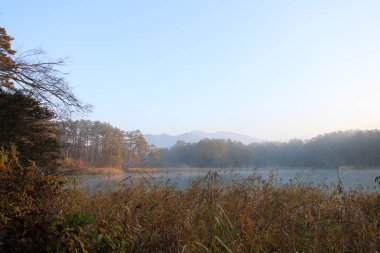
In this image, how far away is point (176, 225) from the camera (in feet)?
9.97

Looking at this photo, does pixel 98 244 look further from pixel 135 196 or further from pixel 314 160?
pixel 314 160

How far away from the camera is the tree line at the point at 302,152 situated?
5034 centimetres

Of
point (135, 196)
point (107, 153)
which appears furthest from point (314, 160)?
point (135, 196)

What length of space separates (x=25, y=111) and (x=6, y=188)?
8.73 metres

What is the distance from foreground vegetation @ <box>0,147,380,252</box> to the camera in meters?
1.98

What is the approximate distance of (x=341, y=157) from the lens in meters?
55.2

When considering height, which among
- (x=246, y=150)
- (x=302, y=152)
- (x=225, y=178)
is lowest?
(x=225, y=178)

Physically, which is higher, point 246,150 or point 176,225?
point 246,150

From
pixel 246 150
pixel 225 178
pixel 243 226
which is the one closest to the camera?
pixel 243 226

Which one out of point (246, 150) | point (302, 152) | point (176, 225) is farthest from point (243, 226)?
point (246, 150)

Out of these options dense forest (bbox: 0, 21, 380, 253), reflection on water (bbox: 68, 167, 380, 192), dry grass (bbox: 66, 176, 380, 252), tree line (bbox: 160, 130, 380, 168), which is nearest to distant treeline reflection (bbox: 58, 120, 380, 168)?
tree line (bbox: 160, 130, 380, 168)

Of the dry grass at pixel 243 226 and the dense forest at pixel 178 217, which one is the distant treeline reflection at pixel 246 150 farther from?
the dry grass at pixel 243 226

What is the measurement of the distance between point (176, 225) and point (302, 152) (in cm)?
6319

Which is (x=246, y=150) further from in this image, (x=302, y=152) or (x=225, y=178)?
(x=225, y=178)
